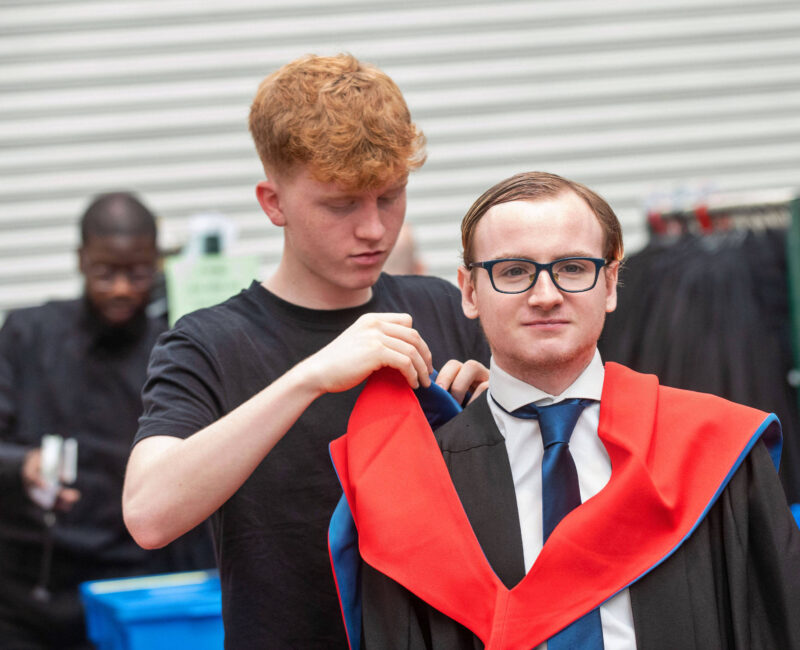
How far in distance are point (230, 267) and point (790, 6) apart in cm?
412

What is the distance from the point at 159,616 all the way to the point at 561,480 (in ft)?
4.75

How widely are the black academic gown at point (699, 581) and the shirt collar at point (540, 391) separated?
0.11 m

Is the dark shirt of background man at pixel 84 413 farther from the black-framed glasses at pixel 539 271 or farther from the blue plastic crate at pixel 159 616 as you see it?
the black-framed glasses at pixel 539 271

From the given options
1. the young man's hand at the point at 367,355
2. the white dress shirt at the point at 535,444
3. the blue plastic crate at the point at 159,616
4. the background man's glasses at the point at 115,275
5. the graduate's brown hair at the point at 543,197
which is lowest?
the blue plastic crate at the point at 159,616

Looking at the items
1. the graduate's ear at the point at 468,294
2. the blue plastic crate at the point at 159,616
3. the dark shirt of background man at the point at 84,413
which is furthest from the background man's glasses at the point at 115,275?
the graduate's ear at the point at 468,294

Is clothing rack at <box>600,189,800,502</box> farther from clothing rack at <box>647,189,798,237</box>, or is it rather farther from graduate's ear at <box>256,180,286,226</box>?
graduate's ear at <box>256,180,286,226</box>

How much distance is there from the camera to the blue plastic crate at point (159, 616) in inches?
107

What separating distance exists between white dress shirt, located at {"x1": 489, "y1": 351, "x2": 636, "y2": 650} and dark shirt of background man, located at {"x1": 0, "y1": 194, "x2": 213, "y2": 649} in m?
2.10

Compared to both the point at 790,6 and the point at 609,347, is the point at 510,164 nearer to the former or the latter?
the point at 790,6

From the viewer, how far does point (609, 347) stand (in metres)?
3.89

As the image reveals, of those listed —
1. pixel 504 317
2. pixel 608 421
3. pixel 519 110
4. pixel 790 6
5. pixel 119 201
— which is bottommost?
pixel 608 421

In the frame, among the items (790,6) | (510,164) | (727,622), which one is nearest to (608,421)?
(727,622)

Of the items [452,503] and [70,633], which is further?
[70,633]

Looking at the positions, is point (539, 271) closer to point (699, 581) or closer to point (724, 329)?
point (699, 581)
